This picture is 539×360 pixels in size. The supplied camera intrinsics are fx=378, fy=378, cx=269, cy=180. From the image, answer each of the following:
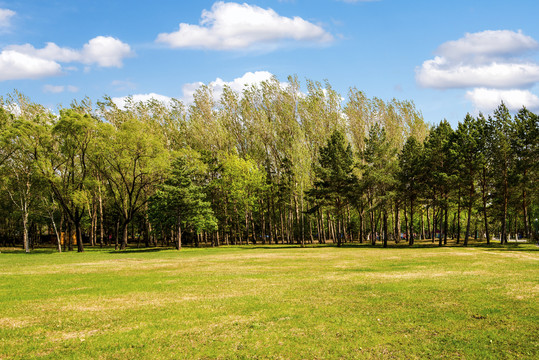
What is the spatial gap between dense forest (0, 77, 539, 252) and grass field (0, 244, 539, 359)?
3152 centimetres

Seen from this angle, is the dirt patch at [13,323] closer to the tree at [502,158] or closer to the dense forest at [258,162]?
the dense forest at [258,162]

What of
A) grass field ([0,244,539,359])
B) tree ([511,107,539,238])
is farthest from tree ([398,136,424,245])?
grass field ([0,244,539,359])

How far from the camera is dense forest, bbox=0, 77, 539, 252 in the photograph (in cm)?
4831

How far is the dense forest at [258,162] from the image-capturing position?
159 ft

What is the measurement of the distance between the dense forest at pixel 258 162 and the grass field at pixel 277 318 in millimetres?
31524

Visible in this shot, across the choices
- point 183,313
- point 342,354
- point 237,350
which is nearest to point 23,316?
point 183,313

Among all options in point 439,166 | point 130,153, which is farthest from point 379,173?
point 130,153

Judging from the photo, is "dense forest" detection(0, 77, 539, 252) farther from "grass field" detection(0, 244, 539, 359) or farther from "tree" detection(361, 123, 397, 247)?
"grass field" detection(0, 244, 539, 359)

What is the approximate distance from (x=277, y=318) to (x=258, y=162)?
59915 millimetres

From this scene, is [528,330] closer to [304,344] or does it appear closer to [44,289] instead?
[304,344]

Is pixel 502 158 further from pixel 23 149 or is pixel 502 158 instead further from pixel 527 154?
pixel 23 149

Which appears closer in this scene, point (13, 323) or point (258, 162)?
point (13, 323)

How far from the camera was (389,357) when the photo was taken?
340 inches

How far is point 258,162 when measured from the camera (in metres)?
71.4
